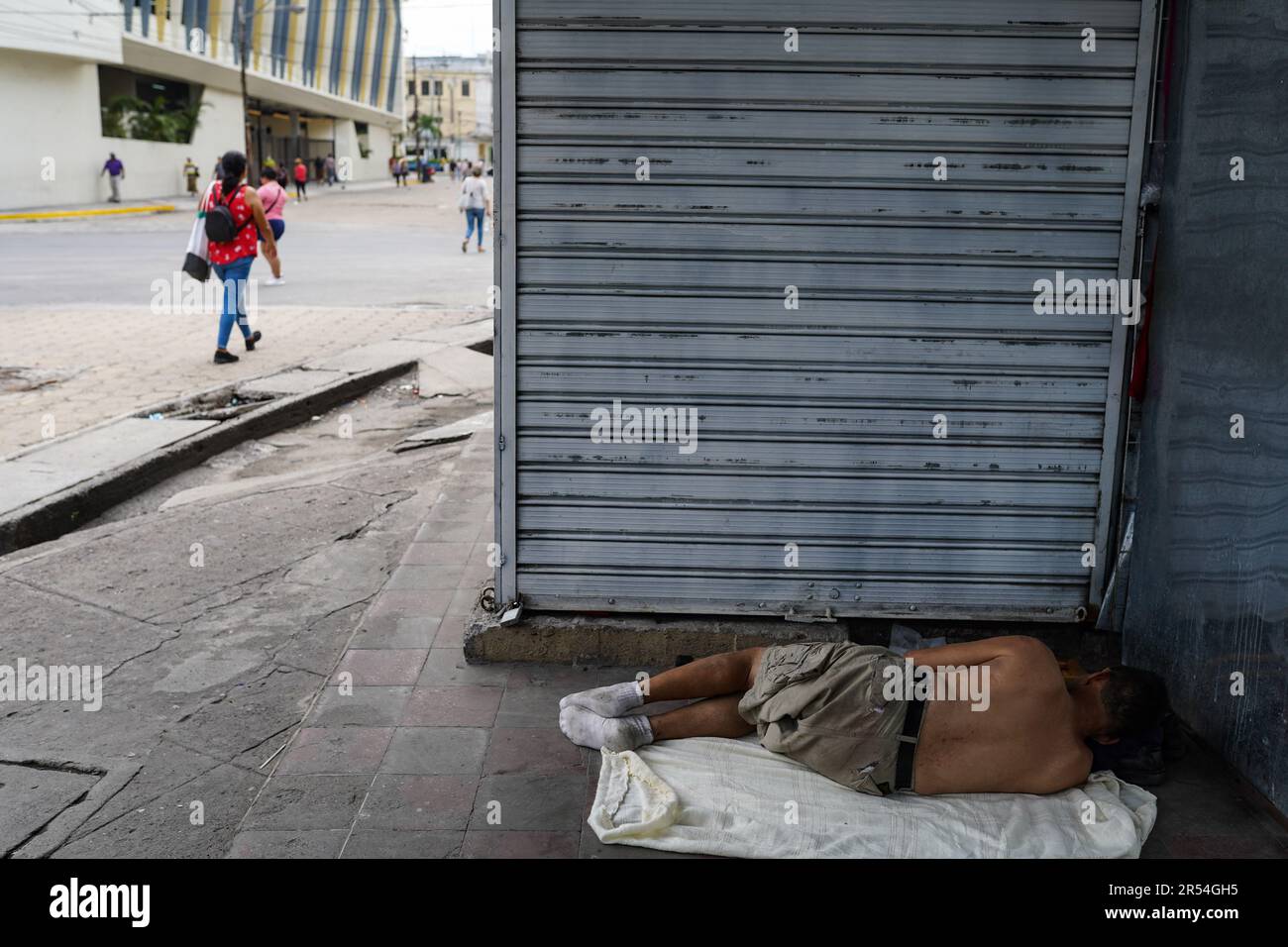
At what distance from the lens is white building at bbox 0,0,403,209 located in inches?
1323

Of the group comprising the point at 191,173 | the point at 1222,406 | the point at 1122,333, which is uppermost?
the point at 191,173

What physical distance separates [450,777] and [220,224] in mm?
7855

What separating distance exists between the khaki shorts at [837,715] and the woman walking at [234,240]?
322 inches

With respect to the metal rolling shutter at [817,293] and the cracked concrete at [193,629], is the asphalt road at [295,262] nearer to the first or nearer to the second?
the cracked concrete at [193,629]

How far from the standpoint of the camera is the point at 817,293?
4.46 meters

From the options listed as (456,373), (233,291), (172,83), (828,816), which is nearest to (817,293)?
(828,816)

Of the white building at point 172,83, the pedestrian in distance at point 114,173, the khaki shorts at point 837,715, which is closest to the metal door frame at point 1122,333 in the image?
the khaki shorts at point 837,715

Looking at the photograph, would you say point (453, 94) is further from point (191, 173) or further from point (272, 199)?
point (272, 199)

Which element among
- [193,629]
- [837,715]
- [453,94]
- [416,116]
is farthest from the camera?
[453,94]

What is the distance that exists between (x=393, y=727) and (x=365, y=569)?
6.74 ft

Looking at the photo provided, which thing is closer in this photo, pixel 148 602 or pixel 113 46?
pixel 148 602
